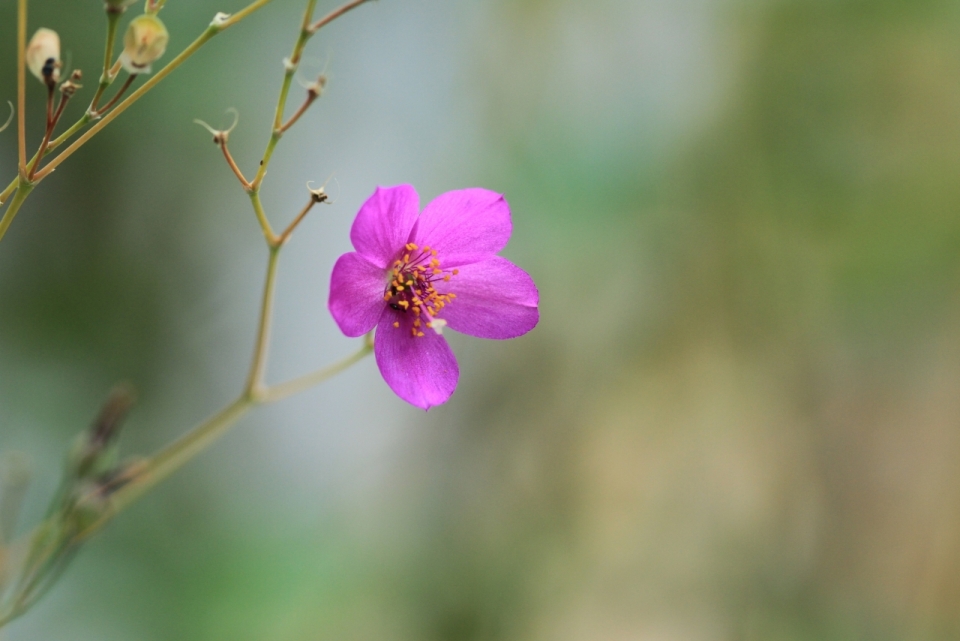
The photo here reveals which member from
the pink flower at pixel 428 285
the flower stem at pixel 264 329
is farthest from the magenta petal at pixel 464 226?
the flower stem at pixel 264 329

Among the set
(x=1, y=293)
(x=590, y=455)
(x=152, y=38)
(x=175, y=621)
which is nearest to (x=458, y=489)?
(x=590, y=455)

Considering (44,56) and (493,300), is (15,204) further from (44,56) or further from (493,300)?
(493,300)

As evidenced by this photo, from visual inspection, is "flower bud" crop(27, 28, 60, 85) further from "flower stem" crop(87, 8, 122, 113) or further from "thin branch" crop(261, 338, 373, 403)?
"thin branch" crop(261, 338, 373, 403)

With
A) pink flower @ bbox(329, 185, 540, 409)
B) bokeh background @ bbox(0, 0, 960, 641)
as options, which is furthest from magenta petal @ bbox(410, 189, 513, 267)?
bokeh background @ bbox(0, 0, 960, 641)

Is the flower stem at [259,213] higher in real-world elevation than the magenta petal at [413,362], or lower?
higher

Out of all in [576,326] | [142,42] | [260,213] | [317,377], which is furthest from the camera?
[576,326]

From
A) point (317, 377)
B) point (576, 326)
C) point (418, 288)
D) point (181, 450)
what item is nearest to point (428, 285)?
point (418, 288)

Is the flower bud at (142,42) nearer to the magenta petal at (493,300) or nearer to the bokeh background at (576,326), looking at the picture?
the magenta petal at (493,300)
